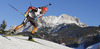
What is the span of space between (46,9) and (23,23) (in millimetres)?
2421

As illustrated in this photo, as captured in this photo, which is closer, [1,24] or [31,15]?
[31,15]

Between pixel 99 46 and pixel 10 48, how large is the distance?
966 centimetres

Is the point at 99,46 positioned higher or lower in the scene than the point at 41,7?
lower

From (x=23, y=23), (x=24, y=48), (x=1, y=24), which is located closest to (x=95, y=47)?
(x=23, y=23)

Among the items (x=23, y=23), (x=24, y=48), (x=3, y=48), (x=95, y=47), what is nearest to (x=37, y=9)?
(x=23, y=23)

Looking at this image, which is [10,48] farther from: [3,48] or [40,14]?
[40,14]

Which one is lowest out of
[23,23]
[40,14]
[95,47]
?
[95,47]

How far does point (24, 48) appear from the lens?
32.1ft

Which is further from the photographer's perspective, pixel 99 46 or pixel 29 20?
pixel 99 46

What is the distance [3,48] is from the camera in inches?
343

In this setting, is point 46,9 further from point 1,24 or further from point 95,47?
point 1,24

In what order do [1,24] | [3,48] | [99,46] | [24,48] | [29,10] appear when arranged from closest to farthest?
[3,48] < [24,48] < [29,10] < [99,46] < [1,24]

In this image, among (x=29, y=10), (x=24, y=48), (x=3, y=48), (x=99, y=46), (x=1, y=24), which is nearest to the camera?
(x=3, y=48)

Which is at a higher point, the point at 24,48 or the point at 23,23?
the point at 23,23
